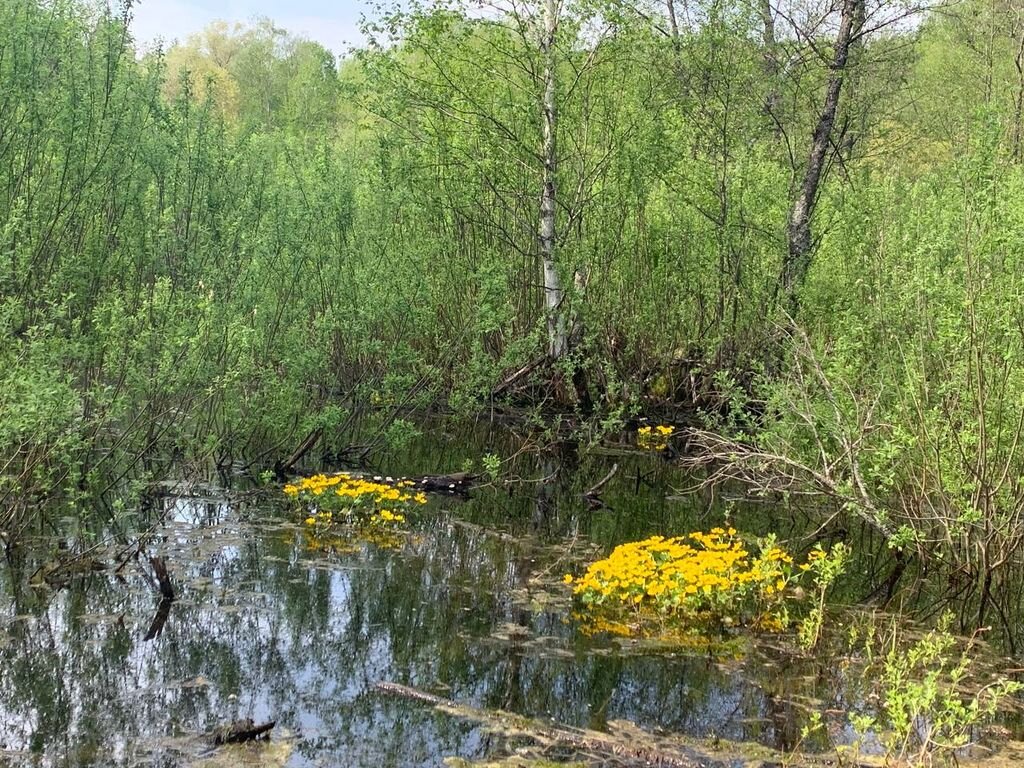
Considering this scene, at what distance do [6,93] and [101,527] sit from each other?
2.93 metres

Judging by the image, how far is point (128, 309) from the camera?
686cm

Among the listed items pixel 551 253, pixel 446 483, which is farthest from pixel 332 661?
pixel 551 253

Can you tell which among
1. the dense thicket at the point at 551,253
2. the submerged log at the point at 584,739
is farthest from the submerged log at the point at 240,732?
the dense thicket at the point at 551,253

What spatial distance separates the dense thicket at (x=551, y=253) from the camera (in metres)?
5.62

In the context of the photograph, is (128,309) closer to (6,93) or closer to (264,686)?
(6,93)

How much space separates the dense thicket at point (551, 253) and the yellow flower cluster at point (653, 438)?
1.50 ft

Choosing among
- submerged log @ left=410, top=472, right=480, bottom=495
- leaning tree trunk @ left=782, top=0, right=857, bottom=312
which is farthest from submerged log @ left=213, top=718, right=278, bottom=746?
leaning tree trunk @ left=782, top=0, right=857, bottom=312

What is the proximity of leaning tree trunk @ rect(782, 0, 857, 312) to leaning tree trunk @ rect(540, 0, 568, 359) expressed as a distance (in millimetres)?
2491

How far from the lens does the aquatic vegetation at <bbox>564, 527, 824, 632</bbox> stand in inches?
203

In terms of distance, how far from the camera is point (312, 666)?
172 inches

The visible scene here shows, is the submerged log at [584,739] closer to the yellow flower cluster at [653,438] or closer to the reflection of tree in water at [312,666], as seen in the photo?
the reflection of tree in water at [312,666]

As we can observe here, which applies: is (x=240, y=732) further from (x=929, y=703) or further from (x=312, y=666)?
(x=929, y=703)

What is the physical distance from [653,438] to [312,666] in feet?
23.3

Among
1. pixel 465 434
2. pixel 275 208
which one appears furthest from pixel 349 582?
pixel 465 434
